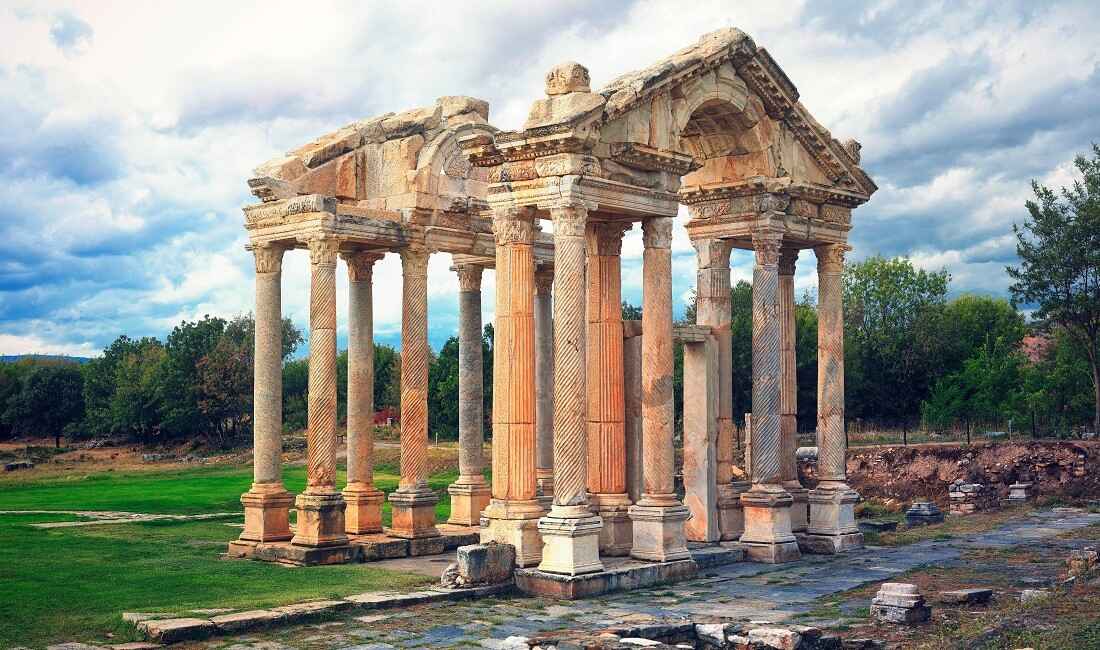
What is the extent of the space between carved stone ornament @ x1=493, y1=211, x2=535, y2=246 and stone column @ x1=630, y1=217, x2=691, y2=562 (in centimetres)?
216

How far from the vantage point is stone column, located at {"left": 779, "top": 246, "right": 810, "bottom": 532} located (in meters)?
22.3

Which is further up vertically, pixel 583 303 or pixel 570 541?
pixel 583 303

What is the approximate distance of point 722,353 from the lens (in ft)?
70.9

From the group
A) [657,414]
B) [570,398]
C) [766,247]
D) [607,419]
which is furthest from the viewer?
[766,247]

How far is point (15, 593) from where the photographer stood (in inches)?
613

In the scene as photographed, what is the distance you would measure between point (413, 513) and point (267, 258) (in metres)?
5.81

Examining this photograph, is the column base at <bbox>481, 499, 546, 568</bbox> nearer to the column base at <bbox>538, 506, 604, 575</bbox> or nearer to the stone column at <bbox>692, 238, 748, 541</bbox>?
the column base at <bbox>538, 506, 604, 575</bbox>

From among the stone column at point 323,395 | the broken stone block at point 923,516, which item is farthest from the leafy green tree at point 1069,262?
the stone column at point 323,395

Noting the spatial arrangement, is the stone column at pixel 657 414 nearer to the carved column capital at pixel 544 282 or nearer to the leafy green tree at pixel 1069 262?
the carved column capital at pixel 544 282

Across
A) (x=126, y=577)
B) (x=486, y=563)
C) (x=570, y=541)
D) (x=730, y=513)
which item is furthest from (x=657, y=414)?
(x=126, y=577)

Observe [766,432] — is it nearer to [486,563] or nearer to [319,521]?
[486,563]

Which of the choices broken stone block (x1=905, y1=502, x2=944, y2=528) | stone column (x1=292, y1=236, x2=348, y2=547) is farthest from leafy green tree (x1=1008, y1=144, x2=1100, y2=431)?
stone column (x1=292, y1=236, x2=348, y2=547)

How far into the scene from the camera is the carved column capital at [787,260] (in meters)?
23.0

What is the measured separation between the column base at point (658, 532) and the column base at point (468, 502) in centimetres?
584
